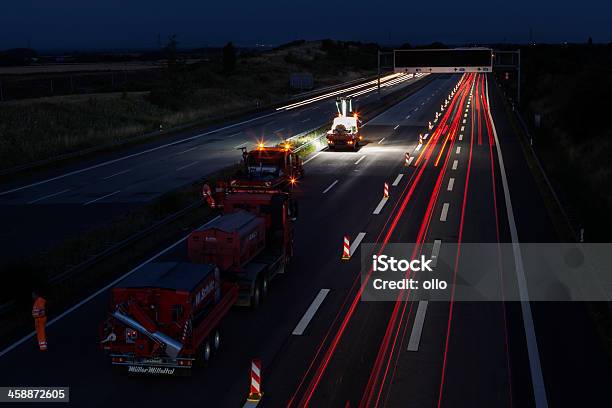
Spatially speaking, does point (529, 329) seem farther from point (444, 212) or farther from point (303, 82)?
point (303, 82)

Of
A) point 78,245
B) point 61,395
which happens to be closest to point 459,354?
point 61,395

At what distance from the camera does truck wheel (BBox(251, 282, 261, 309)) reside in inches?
636

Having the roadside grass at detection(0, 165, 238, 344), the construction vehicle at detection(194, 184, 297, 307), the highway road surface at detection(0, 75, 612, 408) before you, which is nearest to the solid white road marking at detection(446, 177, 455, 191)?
the highway road surface at detection(0, 75, 612, 408)

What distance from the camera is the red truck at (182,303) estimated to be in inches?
485

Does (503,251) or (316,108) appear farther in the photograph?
(316,108)

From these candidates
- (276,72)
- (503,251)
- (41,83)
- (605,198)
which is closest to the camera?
(503,251)

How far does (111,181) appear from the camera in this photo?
35344mm

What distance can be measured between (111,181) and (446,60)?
4200 cm

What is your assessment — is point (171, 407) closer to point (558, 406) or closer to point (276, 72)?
point (558, 406)

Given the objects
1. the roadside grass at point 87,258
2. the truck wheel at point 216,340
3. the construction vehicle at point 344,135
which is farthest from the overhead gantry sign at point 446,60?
the truck wheel at point 216,340

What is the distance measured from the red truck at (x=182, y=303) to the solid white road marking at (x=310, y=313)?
1.28 metres

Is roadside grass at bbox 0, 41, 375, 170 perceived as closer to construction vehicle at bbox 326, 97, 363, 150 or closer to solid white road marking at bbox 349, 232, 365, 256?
construction vehicle at bbox 326, 97, 363, 150

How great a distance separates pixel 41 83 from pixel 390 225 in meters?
88.6

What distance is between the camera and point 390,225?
2486 cm
